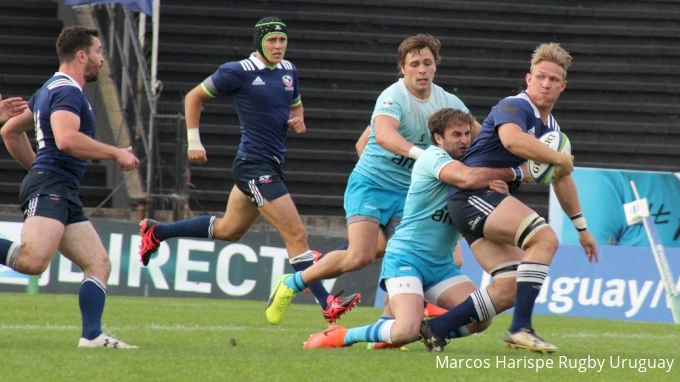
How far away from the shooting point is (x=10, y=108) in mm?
7875

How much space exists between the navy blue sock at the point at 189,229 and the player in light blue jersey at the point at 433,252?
2591mm

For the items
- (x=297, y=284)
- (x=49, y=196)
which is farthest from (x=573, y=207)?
(x=49, y=196)

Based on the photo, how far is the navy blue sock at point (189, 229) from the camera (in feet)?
33.8

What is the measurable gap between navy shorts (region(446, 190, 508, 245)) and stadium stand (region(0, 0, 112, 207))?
1171cm

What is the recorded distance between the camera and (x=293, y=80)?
33.8 ft

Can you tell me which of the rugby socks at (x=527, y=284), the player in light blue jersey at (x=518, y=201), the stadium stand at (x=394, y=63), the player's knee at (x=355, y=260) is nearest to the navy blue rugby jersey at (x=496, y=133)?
the player in light blue jersey at (x=518, y=201)

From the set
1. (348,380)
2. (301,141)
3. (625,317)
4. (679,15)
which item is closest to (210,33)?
(301,141)

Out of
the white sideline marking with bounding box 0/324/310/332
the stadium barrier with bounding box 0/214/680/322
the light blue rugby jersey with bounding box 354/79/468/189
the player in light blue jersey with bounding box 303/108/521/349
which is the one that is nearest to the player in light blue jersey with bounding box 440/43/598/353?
the player in light blue jersey with bounding box 303/108/521/349

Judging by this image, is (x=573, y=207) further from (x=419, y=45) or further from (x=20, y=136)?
(x=20, y=136)

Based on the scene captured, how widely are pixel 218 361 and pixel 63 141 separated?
5.05 feet

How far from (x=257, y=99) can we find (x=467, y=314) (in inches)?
129

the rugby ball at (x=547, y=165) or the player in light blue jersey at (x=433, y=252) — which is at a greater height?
the rugby ball at (x=547, y=165)

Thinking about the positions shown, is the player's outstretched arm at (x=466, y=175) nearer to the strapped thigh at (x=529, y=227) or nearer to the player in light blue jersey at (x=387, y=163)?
the strapped thigh at (x=529, y=227)

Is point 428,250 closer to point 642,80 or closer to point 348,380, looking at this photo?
point 348,380
